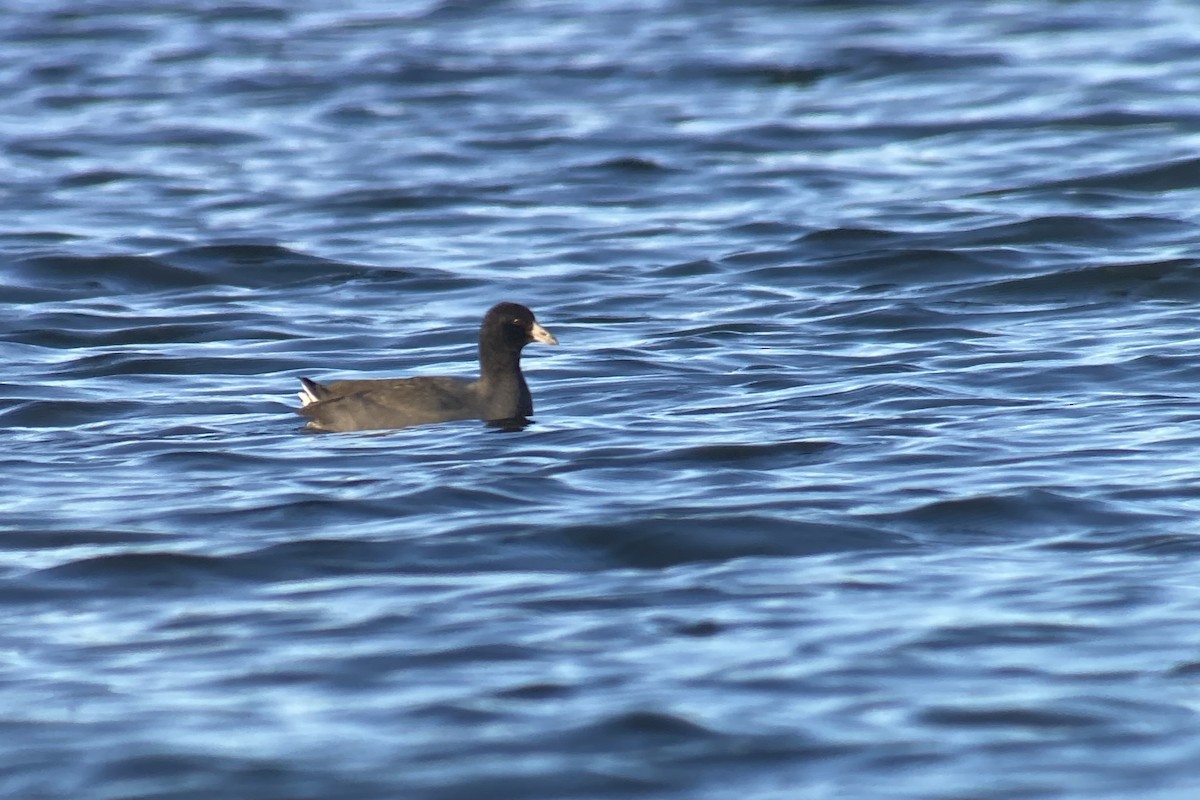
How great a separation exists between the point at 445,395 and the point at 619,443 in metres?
1.14

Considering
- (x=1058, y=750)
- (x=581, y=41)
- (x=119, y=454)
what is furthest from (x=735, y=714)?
(x=581, y=41)

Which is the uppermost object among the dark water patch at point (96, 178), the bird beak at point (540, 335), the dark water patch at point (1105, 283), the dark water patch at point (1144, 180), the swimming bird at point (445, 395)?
the dark water patch at point (96, 178)

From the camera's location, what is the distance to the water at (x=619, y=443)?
24.8ft

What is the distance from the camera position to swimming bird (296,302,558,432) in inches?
487

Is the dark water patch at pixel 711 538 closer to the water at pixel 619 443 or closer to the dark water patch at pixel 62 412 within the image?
the water at pixel 619 443

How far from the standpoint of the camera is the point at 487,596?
9.12 meters

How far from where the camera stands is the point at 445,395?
501 inches

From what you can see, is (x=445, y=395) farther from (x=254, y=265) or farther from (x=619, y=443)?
(x=254, y=265)

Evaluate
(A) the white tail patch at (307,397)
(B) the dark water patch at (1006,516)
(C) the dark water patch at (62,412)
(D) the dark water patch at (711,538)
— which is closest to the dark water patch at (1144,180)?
(A) the white tail patch at (307,397)

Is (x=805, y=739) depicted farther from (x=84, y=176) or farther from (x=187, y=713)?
(x=84, y=176)

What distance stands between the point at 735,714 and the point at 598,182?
15.3 meters

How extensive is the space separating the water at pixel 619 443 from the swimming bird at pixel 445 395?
0.62 ft

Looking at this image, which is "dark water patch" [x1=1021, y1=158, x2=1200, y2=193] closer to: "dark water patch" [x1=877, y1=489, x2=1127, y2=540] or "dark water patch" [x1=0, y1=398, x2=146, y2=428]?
"dark water patch" [x1=0, y1=398, x2=146, y2=428]

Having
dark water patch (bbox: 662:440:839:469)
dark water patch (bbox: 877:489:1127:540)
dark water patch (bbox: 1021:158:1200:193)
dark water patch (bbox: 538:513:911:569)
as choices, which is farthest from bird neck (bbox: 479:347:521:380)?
dark water patch (bbox: 1021:158:1200:193)
